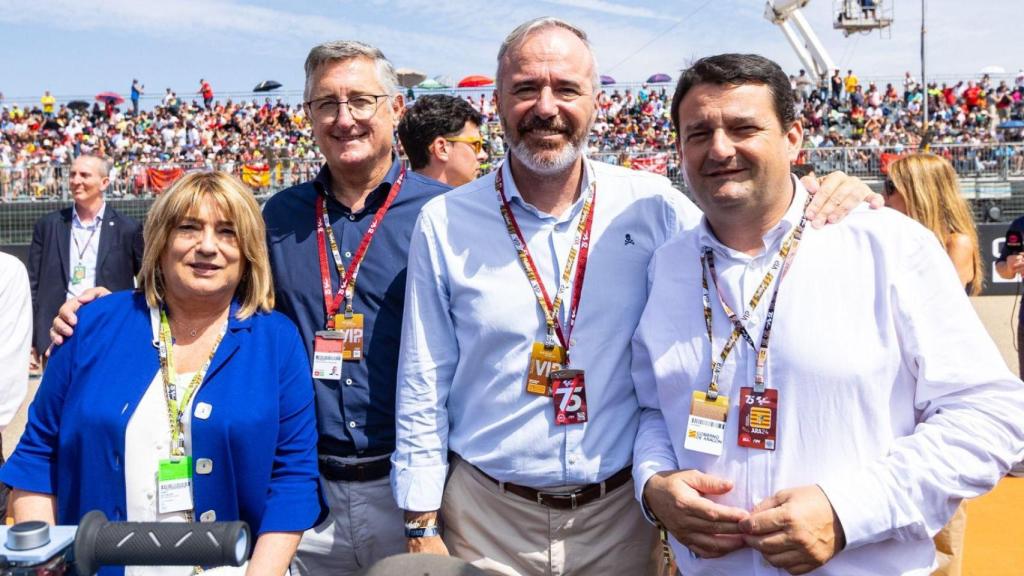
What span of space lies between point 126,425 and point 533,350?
112cm

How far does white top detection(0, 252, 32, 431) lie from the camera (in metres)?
2.89

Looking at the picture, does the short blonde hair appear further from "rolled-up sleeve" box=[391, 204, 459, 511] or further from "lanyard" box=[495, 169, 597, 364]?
"lanyard" box=[495, 169, 597, 364]

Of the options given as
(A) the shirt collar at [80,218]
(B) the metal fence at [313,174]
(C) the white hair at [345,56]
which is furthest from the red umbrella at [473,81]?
(C) the white hair at [345,56]

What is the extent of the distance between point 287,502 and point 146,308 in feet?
2.25

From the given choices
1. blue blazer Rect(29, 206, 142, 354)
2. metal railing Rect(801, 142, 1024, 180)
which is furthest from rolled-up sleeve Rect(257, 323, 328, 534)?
metal railing Rect(801, 142, 1024, 180)

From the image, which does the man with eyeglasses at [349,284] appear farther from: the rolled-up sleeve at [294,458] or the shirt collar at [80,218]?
the shirt collar at [80,218]

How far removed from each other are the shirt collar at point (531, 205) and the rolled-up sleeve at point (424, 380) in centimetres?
27

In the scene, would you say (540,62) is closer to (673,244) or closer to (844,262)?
(673,244)

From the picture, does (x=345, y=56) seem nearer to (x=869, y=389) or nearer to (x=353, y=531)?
(x=353, y=531)

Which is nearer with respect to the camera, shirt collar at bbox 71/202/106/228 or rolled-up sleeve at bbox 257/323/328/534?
rolled-up sleeve at bbox 257/323/328/534

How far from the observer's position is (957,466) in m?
1.81

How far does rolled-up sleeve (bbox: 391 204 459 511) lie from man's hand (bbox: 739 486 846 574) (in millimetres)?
978

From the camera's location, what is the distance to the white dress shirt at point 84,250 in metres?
6.71

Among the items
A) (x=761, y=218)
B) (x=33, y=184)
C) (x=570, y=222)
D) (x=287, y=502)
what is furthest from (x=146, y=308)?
(x=33, y=184)
